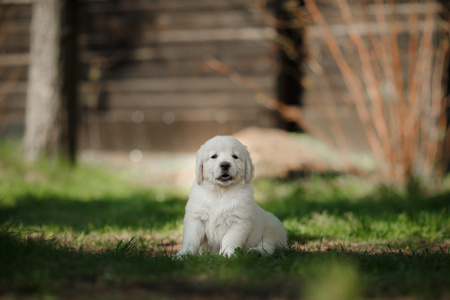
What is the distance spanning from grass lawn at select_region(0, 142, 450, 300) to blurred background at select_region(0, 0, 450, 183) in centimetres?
118

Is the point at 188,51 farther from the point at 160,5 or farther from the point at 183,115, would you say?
the point at 183,115

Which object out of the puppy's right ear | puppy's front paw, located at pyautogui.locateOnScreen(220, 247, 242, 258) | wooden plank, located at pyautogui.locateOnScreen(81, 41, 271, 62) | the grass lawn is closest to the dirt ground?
the grass lawn

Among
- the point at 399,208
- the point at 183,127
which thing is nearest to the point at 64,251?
the point at 399,208

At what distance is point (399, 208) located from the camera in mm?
4930

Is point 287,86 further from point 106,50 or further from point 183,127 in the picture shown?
point 106,50

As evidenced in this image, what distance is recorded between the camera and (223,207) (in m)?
2.89

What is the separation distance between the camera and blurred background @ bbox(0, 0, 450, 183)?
705 cm

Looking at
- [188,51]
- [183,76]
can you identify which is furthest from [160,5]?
[183,76]

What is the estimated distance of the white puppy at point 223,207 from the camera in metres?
2.88

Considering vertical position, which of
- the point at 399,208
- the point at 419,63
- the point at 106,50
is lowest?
the point at 399,208

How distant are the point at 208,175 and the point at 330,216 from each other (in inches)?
72.5

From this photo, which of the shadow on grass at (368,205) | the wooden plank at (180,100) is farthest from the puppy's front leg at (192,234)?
the wooden plank at (180,100)

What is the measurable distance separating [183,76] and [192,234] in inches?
261

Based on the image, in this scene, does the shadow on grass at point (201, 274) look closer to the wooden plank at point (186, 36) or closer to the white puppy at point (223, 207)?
the white puppy at point (223, 207)
